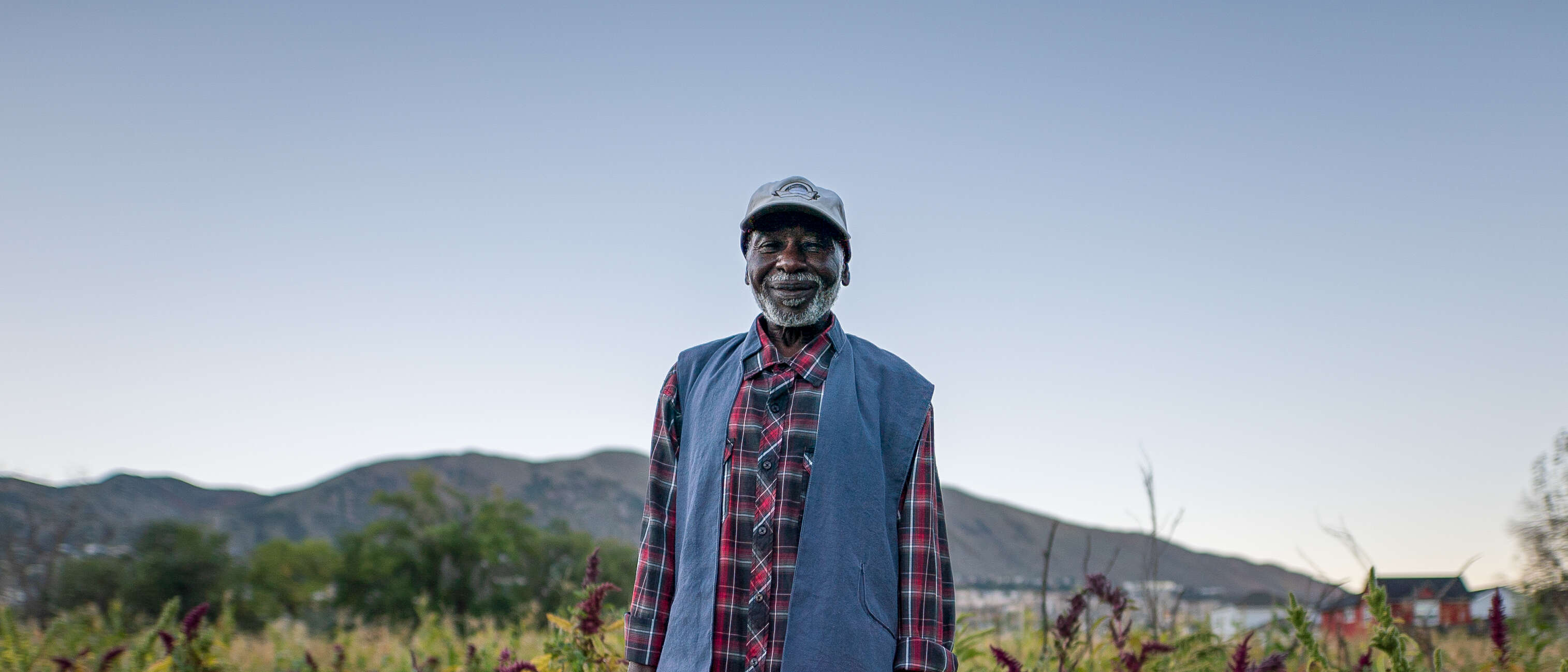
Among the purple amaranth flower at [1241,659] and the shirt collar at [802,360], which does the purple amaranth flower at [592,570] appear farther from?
the purple amaranth flower at [1241,659]

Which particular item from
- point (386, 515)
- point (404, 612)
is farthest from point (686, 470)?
point (386, 515)

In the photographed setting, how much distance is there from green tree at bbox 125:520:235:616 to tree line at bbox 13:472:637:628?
0.02 metres

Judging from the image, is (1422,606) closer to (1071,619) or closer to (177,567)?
(1071,619)

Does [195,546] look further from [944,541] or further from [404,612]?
[944,541]

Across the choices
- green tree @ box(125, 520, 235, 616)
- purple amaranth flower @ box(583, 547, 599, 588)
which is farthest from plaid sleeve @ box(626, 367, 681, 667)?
green tree @ box(125, 520, 235, 616)

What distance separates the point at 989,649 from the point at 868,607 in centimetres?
183

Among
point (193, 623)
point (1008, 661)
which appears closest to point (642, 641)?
point (1008, 661)

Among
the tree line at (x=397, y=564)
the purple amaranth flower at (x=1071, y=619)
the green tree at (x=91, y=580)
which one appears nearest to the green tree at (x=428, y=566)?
the tree line at (x=397, y=564)

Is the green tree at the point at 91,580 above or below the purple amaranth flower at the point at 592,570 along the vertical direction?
below

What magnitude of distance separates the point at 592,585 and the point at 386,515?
2576 centimetres

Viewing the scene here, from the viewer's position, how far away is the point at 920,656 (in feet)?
7.20

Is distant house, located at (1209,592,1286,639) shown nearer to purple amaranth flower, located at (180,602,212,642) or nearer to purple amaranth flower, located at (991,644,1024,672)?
purple amaranth flower, located at (991,644,1024,672)

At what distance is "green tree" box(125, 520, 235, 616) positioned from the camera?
17109mm

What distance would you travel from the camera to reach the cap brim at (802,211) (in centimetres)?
242
